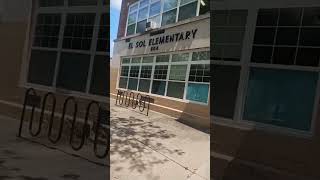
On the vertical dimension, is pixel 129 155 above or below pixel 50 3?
below

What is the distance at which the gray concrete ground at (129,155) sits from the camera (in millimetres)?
1517

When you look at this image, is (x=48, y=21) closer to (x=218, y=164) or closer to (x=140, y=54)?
(x=140, y=54)

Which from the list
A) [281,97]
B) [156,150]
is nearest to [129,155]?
[156,150]

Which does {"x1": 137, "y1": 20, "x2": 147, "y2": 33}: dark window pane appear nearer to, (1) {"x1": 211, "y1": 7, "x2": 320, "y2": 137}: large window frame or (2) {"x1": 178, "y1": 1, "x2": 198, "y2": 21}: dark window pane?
(2) {"x1": 178, "y1": 1, "x2": 198, "y2": 21}: dark window pane

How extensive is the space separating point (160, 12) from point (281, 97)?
0.49m

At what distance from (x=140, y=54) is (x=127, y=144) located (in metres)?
0.33

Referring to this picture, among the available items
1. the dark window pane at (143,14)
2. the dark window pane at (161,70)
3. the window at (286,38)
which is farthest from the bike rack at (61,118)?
the window at (286,38)

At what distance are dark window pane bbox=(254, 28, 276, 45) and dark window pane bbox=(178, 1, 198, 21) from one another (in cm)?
22

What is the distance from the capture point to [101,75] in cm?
145

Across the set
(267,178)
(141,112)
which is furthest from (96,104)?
(267,178)

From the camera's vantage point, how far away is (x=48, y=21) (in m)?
1.55

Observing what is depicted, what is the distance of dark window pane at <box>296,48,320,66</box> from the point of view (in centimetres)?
130

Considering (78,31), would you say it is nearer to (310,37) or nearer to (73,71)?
(73,71)

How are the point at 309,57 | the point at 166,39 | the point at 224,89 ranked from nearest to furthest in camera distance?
the point at 309,57 → the point at 166,39 → the point at 224,89
